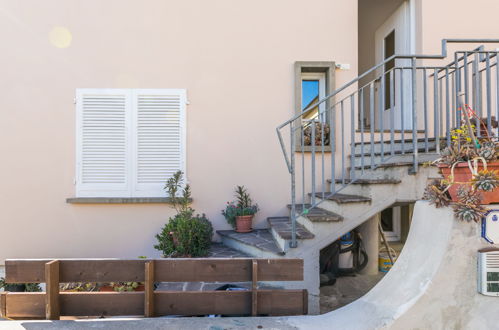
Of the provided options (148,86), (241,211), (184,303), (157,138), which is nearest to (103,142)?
(157,138)

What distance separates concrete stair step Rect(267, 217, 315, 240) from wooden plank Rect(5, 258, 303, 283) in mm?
875

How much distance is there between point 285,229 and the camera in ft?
10.5

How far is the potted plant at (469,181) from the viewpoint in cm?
174

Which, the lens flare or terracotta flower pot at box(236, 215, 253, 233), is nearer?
terracotta flower pot at box(236, 215, 253, 233)

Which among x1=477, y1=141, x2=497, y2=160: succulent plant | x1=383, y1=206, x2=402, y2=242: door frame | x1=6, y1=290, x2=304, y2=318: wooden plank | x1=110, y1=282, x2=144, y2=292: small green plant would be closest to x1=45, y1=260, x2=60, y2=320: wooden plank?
x1=6, y1=290, x2=304, y2=318: wooden plank

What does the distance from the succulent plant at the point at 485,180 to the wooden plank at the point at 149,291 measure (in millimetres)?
2183

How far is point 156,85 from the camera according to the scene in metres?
4.12

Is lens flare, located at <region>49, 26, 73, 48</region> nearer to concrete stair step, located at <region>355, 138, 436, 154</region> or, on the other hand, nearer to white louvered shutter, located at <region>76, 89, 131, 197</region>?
white louvered shutter, located at <region>76, 89, 131, 197</region>

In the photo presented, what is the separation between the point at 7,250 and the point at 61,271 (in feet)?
9.90

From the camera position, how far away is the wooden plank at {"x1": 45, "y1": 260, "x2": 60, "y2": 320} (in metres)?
1.86

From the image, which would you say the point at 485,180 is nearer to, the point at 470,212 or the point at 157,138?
the point at 470,212

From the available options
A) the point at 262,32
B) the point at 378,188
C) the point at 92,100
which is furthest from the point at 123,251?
the point at 262,32

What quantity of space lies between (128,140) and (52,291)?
2552mm

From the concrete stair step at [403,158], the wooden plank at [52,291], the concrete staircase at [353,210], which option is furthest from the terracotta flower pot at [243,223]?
the wooden plank at [52,291]
